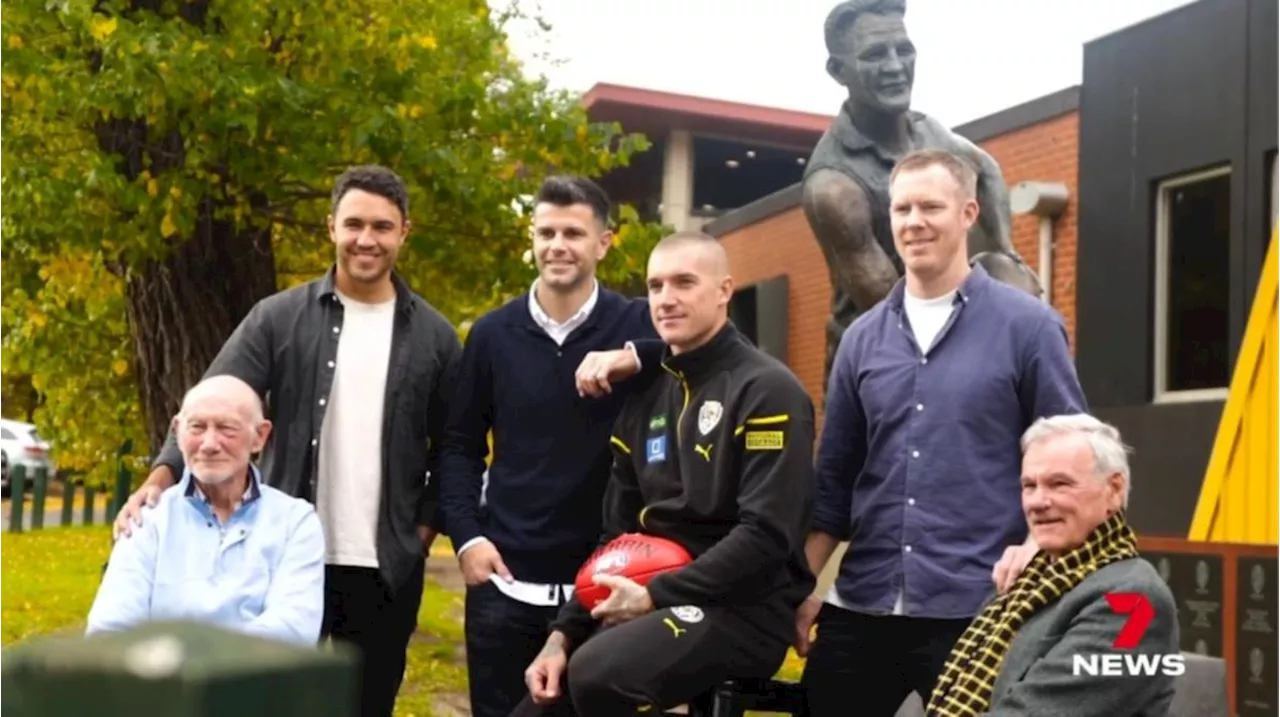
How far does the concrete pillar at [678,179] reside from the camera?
25.3m

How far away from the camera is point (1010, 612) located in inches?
144

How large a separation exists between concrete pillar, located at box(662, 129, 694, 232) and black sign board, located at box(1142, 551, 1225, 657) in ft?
60.8

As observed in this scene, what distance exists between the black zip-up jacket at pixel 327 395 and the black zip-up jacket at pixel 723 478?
2.17 feet

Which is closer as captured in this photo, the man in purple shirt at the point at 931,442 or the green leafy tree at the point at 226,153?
the man in purple shirt at the point at 931,442

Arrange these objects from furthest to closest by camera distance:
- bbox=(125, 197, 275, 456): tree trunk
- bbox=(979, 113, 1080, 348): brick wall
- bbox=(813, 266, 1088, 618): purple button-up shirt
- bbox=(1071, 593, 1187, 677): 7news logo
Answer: bbox=(979, 113, 1080, 348): brick wall
bbox=(125, 197, 275, 456): tree trunk
bbox=(813, 266, 1088, 618): purple button-up shirt
bbox=(1071, 593, 1187, 677): 7news logo

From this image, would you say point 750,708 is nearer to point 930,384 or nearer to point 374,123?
point 930,384

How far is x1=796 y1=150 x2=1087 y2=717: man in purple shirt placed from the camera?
4.05 m

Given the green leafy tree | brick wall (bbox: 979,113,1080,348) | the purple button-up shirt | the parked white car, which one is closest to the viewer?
the purple button-up shirt

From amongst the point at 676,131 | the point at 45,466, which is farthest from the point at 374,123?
→ the point at 676,131

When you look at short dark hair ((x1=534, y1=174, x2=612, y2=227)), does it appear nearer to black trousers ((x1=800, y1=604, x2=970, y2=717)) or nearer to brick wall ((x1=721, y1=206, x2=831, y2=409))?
black trousers ((x1=800, y1=604, x2=970, y2=717))

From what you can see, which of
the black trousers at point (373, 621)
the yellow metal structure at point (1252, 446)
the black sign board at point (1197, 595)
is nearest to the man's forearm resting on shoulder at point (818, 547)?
the black trousers at point (373, 621)

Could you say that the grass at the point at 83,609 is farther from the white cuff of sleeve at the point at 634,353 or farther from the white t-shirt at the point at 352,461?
the white cuff of sleeve at the point at 634,353

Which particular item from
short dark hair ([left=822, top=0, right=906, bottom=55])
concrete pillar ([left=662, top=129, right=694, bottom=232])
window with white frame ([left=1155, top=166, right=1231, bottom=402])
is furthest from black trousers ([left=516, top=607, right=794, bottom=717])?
concrete pillar ([left=662, top=129, right=694, bottom=232])

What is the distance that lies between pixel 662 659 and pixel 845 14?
3011 mm
